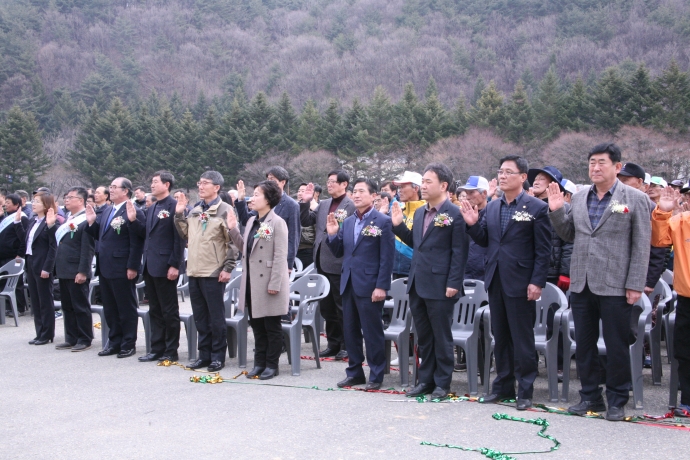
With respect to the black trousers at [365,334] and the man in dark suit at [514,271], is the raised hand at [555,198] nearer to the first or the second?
the man in dark suit at [514,271]

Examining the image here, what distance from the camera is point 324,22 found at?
10662 cm

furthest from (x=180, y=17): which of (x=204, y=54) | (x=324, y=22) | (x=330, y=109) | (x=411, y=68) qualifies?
(x=330, y=109)

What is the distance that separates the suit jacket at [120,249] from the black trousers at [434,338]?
381cm

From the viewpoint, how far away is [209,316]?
7992mm

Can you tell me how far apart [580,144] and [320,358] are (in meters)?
33.2

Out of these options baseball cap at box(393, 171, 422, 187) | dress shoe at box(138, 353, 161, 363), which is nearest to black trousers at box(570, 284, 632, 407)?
baseball cap at box(393, 171, 422, 187)

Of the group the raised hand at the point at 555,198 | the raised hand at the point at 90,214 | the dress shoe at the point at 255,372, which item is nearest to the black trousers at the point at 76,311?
the raised hand at the point at 90,214

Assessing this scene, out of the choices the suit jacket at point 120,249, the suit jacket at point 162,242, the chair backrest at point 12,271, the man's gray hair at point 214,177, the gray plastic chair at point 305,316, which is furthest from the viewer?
the chair backrest at point 12,271

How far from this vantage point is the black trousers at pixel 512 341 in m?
6.01

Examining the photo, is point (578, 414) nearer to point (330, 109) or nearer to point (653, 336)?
point (653, 336)

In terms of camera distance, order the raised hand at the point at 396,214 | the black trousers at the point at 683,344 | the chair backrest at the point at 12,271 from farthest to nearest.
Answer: the chair backrest at the point at 12,271, the raised hand at the point at 396,214, the black trousers at the point at 683,344

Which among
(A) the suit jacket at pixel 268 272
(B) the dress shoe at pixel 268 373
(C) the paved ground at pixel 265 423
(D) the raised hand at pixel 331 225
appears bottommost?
(C) the paved ground at pixel 265 423

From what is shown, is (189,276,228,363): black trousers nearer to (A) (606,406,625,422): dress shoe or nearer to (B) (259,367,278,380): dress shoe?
(B) (259,367,278,380): dress shoe

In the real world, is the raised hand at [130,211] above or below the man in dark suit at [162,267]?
above
